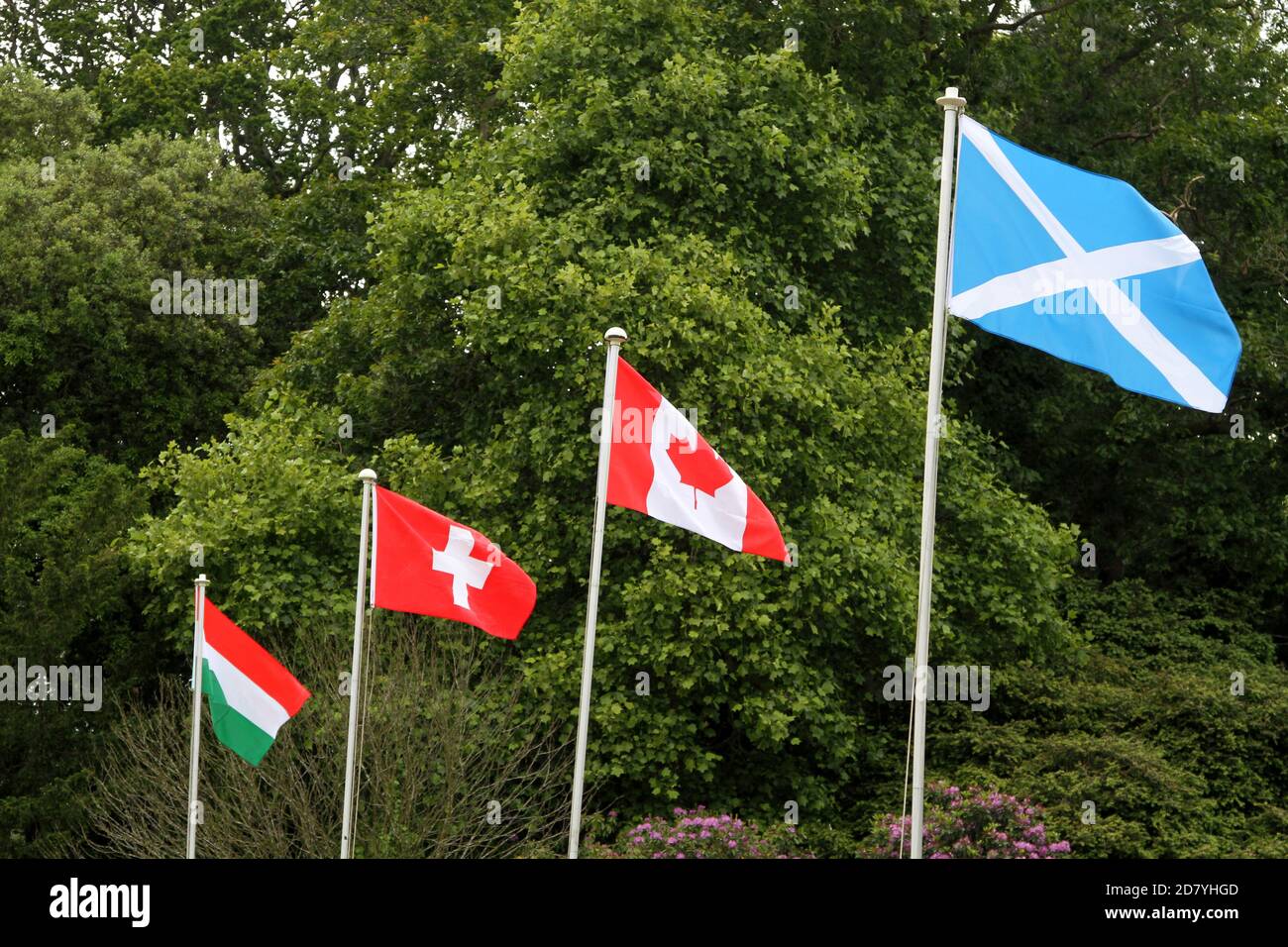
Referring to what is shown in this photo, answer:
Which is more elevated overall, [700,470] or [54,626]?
[54,626]

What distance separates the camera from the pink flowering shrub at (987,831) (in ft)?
52.9

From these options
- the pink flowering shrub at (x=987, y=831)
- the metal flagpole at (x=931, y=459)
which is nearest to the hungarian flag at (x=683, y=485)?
the metal flagpole at (x=931, y=459)

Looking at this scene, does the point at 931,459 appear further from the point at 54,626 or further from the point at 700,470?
the point at 54,626

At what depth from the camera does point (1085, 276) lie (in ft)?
33.6

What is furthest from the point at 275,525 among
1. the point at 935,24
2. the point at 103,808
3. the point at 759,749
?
the point at 935,24

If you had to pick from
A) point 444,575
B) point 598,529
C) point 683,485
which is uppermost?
point 683,485

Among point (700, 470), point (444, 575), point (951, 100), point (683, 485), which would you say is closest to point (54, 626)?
point (444, 575)

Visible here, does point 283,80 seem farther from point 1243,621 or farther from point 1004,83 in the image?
point 1243,621

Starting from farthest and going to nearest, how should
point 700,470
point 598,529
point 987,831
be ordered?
point 987,831
point 598,529
point 700,470

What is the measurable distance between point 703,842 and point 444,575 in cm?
504

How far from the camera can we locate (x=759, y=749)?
21125 mm

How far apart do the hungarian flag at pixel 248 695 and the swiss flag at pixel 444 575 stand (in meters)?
1.92

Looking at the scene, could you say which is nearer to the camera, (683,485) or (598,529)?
(683,485)
